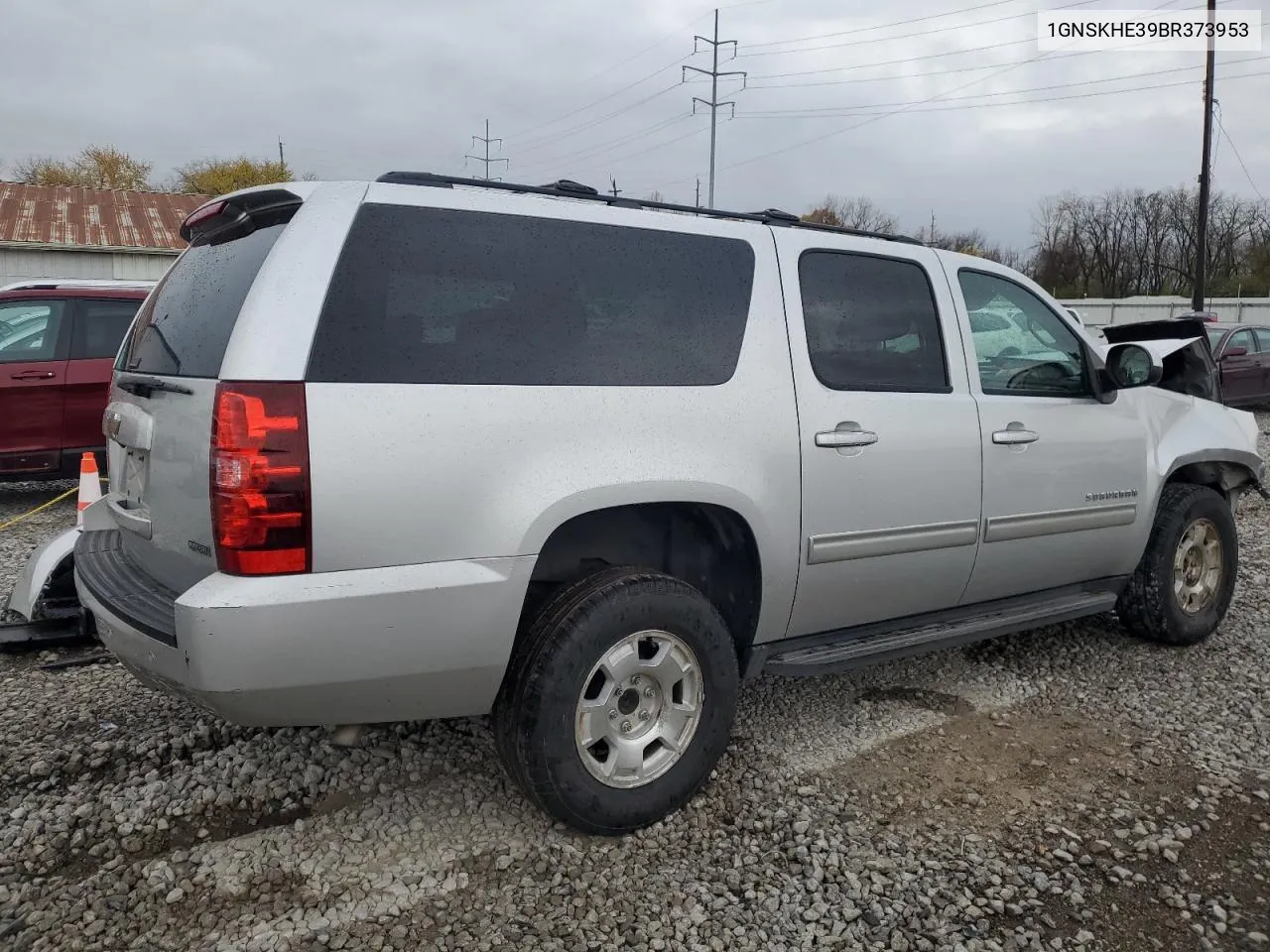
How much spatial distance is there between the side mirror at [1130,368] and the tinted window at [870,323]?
1021mm

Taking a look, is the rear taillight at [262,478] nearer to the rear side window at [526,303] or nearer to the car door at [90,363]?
the rear side window at [526,303]

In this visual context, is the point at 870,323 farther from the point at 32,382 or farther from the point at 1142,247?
the point at 1142,247

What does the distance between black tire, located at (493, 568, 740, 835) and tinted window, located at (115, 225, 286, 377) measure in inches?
46.0

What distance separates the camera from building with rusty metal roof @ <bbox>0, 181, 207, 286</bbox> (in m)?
21.2

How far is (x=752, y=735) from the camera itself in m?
3.64

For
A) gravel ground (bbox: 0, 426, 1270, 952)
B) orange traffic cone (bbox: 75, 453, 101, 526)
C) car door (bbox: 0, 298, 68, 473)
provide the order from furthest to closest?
car door (bbox: 0, 298, 68, 473)
orange traffic cone (bbox: 75, 453, 101, 526)
gravel ground (bbox: 0, 426, 1270, 952)

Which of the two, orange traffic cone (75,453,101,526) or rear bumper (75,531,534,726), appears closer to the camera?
rear bumper (75,531,534,726)

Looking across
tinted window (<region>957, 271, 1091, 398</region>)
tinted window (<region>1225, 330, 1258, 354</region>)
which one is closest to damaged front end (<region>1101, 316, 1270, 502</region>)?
tinted window (<region>957, 271, 1091, 398</region>)

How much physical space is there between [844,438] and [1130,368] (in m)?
1.78

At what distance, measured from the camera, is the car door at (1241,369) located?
1475 centimetres

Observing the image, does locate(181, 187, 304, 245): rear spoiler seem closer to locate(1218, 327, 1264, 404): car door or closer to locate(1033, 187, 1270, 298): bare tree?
locate(1218, 327, 1264, 404): car door

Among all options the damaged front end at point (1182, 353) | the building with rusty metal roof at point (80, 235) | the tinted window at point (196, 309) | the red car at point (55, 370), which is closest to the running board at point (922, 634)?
the damaged front end at point (1182, 353)

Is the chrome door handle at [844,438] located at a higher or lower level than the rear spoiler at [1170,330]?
lower

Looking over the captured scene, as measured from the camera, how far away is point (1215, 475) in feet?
15.8
